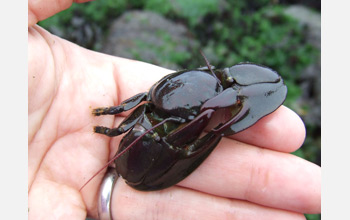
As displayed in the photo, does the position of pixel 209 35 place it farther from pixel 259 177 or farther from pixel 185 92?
pixel 259 177

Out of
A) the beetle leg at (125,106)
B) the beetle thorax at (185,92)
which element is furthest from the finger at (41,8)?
the beetle thorax at (185,92)

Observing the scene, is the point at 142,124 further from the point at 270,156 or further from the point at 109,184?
the point at 270,156

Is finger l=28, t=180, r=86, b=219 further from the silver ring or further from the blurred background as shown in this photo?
the blurred background

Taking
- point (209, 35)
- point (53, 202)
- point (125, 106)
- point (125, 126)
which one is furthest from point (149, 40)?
point (53, 202)

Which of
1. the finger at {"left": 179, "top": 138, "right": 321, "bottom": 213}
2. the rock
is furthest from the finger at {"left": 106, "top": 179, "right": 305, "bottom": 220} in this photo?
the rock

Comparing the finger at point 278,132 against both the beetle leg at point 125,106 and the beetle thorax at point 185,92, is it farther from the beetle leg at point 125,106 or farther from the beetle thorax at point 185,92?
the beetle leg at point 125,106
